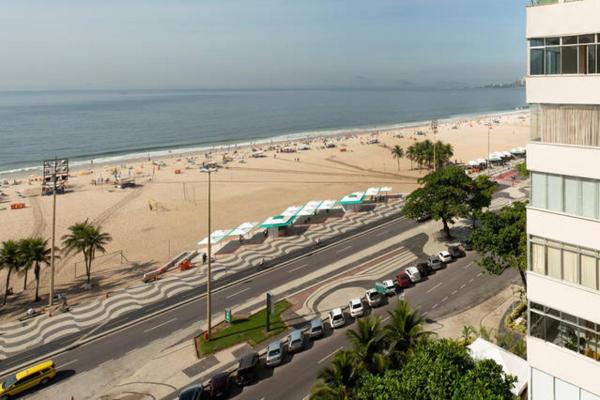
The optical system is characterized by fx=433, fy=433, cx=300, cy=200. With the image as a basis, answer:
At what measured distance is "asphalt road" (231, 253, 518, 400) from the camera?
26984mm

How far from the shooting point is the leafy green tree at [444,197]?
47.9 m

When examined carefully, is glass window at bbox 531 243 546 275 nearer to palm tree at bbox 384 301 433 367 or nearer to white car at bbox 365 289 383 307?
palm tree at bbox 384 301 433 367

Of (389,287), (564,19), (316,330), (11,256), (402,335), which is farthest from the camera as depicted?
(11,256)

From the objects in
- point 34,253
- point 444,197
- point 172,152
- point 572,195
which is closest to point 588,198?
point 572,195

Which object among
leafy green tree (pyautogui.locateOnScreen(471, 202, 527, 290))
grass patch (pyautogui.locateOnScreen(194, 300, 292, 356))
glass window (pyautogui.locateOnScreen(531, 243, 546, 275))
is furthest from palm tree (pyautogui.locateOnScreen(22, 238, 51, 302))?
glass window (pyautogui.locateOnScreen(531, 243, 546, 275))

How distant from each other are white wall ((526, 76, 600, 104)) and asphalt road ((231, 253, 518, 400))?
20.8 meters

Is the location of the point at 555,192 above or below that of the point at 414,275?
above

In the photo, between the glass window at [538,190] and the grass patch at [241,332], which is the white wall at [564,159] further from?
the grass patch at [241,332]

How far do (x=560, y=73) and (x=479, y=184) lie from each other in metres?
39.0

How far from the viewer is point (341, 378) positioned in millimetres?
20219

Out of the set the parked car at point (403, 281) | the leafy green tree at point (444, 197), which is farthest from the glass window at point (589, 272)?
the leafy green tree at point (444, 197)

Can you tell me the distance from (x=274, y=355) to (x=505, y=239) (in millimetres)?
18851

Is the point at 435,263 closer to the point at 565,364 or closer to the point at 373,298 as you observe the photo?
the point at 373,298

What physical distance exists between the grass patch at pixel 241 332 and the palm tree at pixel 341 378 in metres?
12.6
